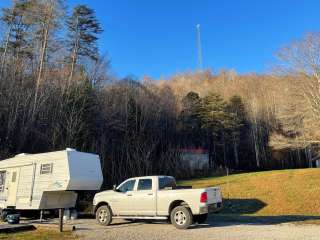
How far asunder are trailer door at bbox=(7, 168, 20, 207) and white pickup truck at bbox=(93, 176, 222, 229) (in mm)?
5281

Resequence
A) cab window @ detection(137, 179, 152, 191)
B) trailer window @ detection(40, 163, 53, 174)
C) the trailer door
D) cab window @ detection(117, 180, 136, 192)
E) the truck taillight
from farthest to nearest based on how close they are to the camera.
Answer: the trailer door
trailer window @ detection(40, 163, 53, 174)
cab window @ detection(117, 180, 136, 192)
cab window @ detection(137, 179, 152, 191)
the truck taillight

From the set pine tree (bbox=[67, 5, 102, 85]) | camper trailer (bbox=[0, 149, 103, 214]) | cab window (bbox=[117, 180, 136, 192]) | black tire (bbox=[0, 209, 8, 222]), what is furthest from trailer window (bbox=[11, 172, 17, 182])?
pine tree (bbox=[67, 5, 102, 85])

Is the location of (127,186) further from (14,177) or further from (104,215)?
(14,177)

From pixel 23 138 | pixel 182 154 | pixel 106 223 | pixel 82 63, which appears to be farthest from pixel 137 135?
pixel 106 223

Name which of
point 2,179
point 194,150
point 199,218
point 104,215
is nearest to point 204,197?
point 199,218

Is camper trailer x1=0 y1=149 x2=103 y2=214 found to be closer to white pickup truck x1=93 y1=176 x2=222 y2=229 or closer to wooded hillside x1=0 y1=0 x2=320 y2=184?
white pickup truck x1=93 y1=176 x2=222 y2=229

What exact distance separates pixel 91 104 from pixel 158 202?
22.8m

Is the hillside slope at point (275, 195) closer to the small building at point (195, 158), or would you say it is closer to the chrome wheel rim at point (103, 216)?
the chrome wheel rim at point (103, 216)

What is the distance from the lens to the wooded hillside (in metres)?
32.4

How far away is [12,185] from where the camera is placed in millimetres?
18109

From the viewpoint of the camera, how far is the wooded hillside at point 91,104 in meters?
32.4

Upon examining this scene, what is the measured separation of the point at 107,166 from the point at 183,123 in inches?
735

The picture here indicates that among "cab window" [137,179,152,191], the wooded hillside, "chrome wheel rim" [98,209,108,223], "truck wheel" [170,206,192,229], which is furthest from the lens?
the wooded hillside

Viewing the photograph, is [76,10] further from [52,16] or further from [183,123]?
[183,123]
